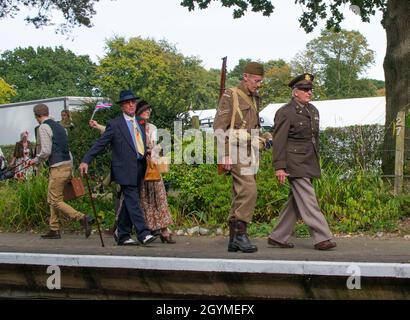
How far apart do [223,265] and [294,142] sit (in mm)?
1931

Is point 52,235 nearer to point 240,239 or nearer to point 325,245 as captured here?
point 240,239

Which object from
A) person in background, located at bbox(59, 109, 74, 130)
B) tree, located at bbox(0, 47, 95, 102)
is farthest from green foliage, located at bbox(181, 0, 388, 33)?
tree, located at bbox(0, 47, 95, 102)

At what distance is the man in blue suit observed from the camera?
7.87m

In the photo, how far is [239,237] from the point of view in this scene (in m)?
7.21

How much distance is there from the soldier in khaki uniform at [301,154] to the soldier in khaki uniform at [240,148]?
293 mm

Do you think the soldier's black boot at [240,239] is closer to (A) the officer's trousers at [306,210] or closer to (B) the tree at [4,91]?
(A) the officer's trousers at [306,210]

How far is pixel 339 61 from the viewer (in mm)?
79812

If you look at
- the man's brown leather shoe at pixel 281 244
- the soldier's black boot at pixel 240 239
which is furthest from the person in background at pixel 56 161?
the man's brown leather shoe at pixel 281 244

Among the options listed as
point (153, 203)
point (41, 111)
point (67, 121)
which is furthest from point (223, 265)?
point (67, 121)

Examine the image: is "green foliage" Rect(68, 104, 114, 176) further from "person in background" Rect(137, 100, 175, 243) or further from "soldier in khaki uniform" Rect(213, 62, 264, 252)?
"soldier in khaki uniform" Rect(213, 62, 264, 252)

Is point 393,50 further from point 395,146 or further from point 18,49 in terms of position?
point 18,49

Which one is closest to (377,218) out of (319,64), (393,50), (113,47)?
(393,50)

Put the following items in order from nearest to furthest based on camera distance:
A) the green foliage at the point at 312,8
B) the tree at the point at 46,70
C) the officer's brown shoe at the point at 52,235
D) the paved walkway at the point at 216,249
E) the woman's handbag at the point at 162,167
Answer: the paved walkway at the point at 216,249
the woman's handbag at the point at 162,167
the officer's brown shoe at the point at 52,235
the green foliage at the point at 312,8
the tree at the point at 46,70

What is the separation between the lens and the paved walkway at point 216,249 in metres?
6.59
